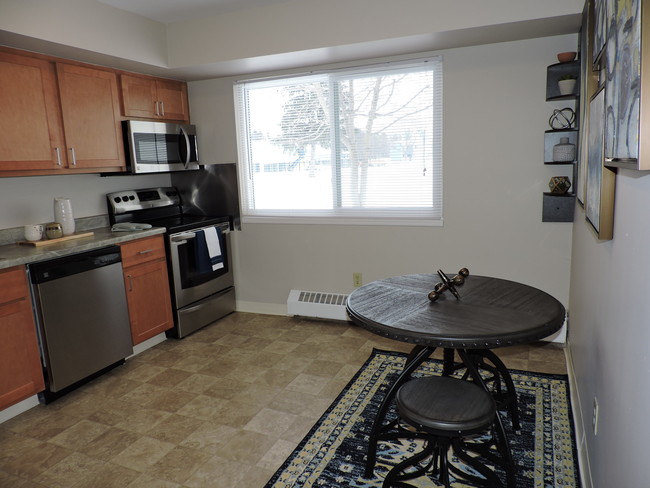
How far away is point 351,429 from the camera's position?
96.4 inches

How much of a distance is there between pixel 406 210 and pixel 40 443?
112 inches

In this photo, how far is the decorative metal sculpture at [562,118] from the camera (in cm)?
314

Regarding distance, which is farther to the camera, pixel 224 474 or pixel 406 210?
pixel 406 210

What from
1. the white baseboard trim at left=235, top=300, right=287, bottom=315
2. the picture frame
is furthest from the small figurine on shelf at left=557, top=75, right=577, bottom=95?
the white baseboard trim at left=235, top=300, right=287, bottom=315

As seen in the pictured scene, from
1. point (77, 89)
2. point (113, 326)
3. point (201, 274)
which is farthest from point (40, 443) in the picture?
point (77, 89)

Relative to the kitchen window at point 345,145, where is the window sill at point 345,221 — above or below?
below

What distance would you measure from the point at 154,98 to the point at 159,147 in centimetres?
42

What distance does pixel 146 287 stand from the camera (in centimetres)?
354

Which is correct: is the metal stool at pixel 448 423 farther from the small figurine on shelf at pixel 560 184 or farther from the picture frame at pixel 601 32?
the small figurine on shelf at pixel 560 184

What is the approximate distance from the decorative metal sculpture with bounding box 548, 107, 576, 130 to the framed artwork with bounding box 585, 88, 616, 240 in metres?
1.11

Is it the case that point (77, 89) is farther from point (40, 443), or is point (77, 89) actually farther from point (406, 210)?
point (406, 210)

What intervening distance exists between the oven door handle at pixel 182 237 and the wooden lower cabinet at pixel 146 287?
0.33ft

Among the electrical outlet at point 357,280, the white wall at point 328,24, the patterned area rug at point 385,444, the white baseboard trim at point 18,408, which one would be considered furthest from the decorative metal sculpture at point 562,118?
the white baseboard trim at point 18,408

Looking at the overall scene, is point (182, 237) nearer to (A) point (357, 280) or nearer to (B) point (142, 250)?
(B) point (142, 250)
